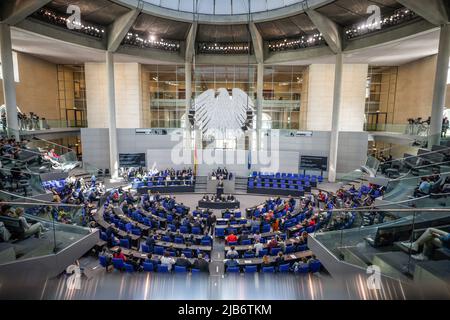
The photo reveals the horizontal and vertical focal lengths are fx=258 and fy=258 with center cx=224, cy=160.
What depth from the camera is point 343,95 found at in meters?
23.1

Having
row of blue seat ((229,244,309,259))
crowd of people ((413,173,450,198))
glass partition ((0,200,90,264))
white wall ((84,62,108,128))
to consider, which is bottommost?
row of blue seat ((229,244,309,259))

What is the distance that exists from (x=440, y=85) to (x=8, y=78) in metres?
22.9

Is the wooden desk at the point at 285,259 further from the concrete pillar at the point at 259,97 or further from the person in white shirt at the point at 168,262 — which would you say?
the concrete pillar at the point at 259,97

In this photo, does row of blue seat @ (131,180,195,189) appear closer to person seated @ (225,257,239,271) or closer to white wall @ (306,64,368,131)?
person seated @ (225,257,239,271)

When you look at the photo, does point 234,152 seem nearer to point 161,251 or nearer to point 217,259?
point 217,259

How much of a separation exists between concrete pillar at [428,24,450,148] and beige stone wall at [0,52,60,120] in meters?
27.6

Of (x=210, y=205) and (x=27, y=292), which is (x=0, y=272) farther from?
(x=210, y=205)

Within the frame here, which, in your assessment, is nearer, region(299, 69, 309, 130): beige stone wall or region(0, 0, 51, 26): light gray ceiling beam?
region(0, 0, 51, 26): light gray ceiling beam

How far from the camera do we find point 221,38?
22.6 m

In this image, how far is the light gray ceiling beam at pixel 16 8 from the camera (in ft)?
43.4

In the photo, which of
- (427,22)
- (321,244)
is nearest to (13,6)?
(321,244)

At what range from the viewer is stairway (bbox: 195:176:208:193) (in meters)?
19.5

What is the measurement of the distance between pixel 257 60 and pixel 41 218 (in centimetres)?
2067

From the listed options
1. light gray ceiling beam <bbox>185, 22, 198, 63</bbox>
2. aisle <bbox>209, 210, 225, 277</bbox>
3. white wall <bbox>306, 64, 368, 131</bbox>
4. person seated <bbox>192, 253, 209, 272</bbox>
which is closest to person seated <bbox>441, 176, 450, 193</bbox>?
aisle <bbox>209, 210, 225, 277</bbox>
